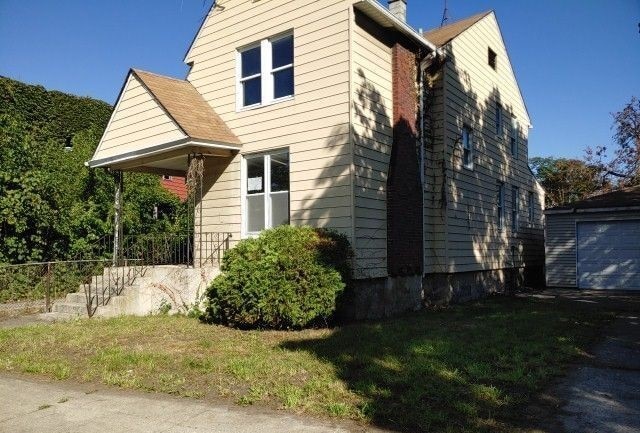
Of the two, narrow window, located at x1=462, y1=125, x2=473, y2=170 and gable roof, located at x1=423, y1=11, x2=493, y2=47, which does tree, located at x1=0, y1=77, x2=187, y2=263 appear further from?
gable roof, located at x1=423, y1=11, x2=493, y2=47

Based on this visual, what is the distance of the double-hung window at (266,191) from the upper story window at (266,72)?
1380 millimetres

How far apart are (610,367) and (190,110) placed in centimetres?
998

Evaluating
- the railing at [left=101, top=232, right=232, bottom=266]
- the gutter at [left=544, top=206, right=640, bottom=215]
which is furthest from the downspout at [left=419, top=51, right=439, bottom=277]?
the gutter at [left=544, top=206, right=640, bottom=215]

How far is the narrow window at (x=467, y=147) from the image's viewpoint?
15094mm

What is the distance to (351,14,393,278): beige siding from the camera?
414 inches

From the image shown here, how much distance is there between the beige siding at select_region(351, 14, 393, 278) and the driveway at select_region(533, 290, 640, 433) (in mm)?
4530

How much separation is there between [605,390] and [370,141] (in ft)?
22.2

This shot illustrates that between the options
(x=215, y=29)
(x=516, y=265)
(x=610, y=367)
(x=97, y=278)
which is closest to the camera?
(x=610, y=367)

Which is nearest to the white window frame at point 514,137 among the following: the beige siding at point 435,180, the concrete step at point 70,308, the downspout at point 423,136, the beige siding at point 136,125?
the beige siding at point 435,180

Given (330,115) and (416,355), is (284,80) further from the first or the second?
(416,355)

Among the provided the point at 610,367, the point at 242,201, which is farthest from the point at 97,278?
the point at 610,367

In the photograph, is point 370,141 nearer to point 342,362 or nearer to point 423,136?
point 423,136

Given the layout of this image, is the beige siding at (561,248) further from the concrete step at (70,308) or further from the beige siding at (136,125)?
the concrete step at (70,308)

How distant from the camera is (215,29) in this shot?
1320 cm
